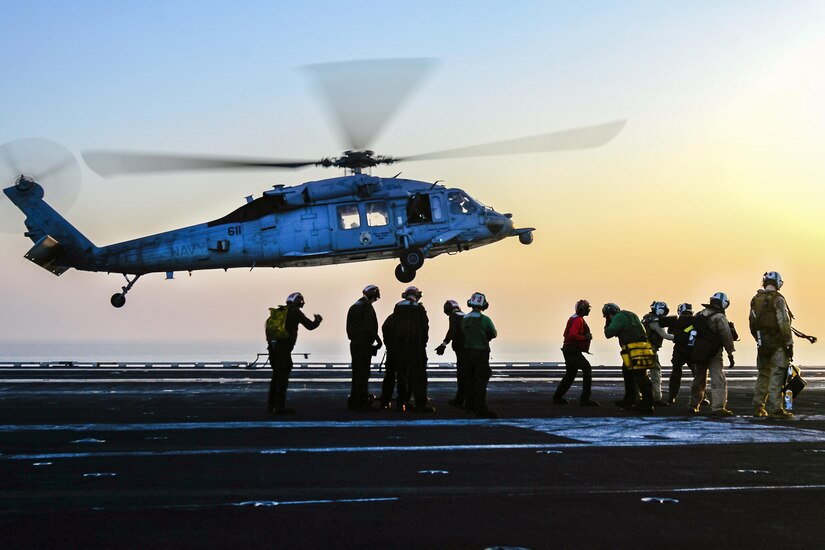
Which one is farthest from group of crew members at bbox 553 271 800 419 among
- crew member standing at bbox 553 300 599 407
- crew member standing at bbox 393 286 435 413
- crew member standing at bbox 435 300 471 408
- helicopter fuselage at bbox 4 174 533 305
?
helicopter fuselage at bbox 4 174 533 305

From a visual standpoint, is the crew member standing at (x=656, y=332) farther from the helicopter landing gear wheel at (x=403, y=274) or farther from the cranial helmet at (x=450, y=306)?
the helicopter landing gear wheel at (x=403, y=274)

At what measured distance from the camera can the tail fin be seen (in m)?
30.3

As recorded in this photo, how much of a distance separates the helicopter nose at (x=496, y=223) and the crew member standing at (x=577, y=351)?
40.5 ft

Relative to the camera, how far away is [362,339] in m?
15.4

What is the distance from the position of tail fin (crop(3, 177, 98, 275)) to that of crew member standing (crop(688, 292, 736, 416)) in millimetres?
20708

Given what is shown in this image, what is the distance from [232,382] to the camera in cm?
2541

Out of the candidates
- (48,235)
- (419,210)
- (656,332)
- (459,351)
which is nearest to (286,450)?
(459,351)

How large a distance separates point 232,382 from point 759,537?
69.2 ft

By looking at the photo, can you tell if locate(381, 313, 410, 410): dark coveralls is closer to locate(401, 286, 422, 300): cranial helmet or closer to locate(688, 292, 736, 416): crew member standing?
locate(401, 286, 422, 300): cranial helmet

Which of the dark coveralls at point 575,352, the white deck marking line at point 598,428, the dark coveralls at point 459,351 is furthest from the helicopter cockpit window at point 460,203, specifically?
the white deck marking line at point 598,428

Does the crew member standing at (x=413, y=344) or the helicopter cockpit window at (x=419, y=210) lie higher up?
the helicopter cockpit window at (x=419, y=210)

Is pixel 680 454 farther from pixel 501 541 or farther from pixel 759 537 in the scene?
pixel 501 541

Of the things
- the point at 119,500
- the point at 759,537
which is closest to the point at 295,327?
the point at 119,500

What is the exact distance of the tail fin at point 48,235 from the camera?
3031 cm
